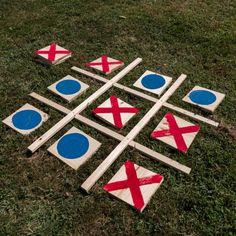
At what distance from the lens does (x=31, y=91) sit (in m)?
5.26

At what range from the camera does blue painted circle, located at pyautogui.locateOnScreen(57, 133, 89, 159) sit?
4094mm

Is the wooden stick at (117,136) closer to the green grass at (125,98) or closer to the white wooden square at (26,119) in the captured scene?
the green grass at (125,98)

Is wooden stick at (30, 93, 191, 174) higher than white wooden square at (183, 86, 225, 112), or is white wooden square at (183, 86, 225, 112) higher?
white wooden square at (183, 86, 225, 112)

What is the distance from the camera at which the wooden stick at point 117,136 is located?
3963mm

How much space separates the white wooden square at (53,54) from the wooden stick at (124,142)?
86.7 inches

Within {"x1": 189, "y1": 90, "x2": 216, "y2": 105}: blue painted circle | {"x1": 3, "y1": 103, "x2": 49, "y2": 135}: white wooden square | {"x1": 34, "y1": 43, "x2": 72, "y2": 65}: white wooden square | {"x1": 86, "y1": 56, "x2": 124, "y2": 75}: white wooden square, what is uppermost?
{"x1": 189, "y1": 90, "x2": 216, "y2": 105}: blue painted circle

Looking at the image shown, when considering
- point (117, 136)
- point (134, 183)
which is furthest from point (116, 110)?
point (134, 183)

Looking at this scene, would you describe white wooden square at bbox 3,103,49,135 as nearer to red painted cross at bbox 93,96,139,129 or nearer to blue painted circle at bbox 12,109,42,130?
blue painted circle at bbox 12,109,42,130

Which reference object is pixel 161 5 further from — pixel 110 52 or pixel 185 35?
pixel 110 52

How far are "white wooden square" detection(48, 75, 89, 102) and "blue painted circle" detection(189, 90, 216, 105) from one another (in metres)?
1.80

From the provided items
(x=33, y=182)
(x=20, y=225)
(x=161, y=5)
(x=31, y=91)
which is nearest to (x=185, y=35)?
(x=161, y=5)

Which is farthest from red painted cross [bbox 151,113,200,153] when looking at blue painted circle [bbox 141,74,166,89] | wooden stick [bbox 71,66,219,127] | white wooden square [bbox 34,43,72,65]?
white wooden square [bbox 34,43,72,65]

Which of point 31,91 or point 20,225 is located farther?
point 31,91

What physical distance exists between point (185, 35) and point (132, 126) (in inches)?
123
